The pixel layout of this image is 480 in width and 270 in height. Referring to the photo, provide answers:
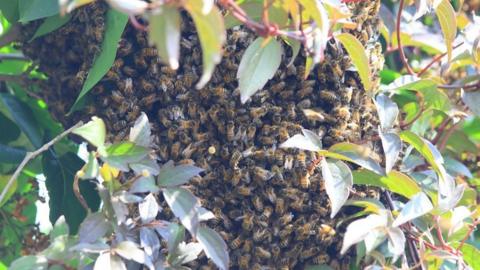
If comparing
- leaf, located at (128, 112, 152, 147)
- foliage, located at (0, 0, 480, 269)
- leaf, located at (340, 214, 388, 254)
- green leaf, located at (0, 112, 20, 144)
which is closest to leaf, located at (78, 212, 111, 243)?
foliage, located at (0, 0, 480, 269)

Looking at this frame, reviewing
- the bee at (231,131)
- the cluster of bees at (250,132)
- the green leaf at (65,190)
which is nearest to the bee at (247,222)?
the cluster of bees at (250,132)

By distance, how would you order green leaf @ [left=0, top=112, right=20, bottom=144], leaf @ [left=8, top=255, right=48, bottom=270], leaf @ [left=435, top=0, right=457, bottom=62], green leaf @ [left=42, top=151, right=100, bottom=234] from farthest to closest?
1. green leaf @ [left=0, top=112, right=20, bottom=144]
2. green leaf @ [left=42, top=151, right=100, bottom=234]
3. leaf @ [left=435, top=0, right=457, bottom=62]
4. leaf @ [left=8, top=255, right=48, bottom=270]

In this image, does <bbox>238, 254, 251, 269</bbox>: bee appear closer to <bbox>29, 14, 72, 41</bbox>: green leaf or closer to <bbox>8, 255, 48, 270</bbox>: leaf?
<bbox>8, 255, 48, 270</bbox>: leaf

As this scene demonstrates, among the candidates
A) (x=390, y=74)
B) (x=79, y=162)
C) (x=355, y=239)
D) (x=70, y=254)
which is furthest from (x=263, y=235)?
(x=390, y=74)

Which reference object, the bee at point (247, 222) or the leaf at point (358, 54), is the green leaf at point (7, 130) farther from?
the leaf at point (358, 54)

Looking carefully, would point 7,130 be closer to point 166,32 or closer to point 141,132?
point 141,132

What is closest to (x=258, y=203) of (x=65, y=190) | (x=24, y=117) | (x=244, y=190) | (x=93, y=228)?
(x=244, y=190)

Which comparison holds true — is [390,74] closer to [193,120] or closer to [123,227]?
[193,120]
